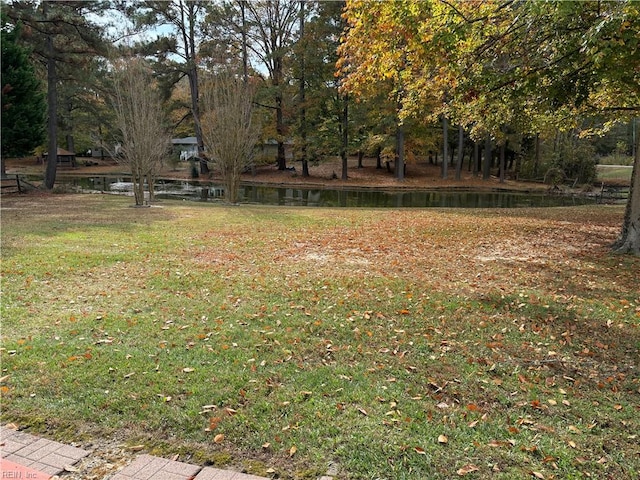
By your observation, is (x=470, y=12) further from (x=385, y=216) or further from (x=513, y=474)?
(x=385, y=216)

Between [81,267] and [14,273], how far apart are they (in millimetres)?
844

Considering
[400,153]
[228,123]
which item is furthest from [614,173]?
[228,123]

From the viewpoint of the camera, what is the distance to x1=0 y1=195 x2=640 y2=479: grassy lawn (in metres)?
2.59

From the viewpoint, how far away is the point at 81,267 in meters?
6.38

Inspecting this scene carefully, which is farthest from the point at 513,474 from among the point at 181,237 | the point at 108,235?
the point at 108,235

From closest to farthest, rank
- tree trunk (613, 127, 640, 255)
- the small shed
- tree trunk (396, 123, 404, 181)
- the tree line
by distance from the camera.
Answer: the tree line, tree trunk (613, 127, 640, 255), tree trunk (396, 123, 404, 181), the small shed

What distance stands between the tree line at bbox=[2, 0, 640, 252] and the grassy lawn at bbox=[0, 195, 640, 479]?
9.86 feet

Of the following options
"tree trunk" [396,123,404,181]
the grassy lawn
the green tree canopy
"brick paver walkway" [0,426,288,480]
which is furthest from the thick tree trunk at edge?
"brick paver walkway" [0,426,288,480]

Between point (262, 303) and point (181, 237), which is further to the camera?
point (181, 237)

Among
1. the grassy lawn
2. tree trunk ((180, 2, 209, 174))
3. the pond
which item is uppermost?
tree trunk ((180, 2, 209, 174))

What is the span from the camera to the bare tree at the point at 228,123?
16.5m

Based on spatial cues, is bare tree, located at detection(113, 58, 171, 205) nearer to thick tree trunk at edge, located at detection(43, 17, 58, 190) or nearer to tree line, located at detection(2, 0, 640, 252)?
tree line, located at detection(2, 0, 640, 252)

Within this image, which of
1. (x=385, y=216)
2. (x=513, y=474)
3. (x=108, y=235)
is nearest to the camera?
(x=513, y=474)

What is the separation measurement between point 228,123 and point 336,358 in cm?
1451
